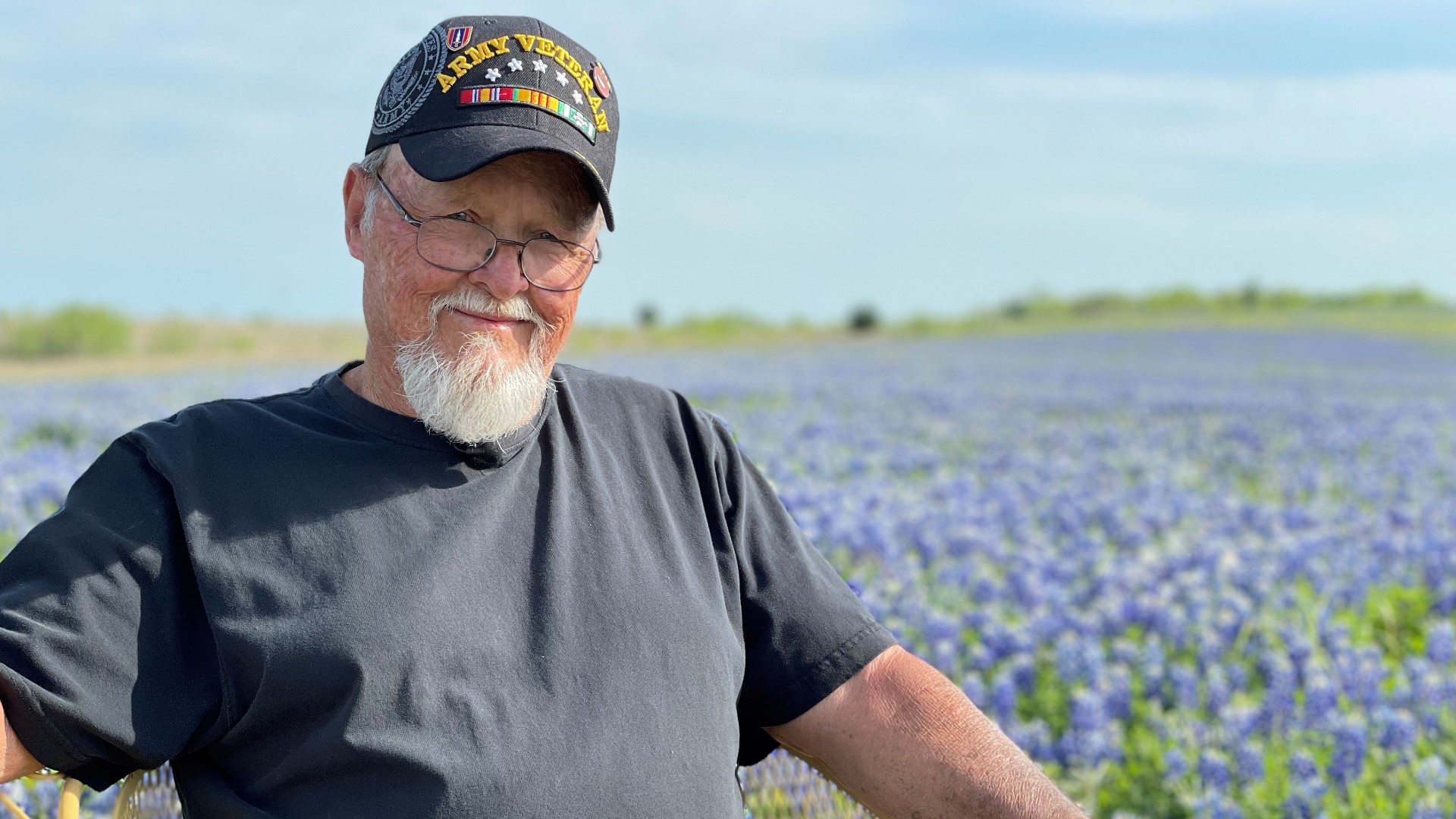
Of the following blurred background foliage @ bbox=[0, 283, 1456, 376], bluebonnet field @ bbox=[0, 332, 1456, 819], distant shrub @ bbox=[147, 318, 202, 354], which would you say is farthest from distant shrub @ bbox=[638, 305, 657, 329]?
bluebonnet field @ bbox=[0, 332, 1456, 819]

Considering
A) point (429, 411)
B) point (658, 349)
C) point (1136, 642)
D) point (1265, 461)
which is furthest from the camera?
point (658, 349)

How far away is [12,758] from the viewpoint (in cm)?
190

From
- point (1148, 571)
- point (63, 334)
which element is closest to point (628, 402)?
point (1148, 571)

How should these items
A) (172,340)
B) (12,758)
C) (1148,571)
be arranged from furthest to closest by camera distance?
(172,340) → (1148,571) → (12,758)

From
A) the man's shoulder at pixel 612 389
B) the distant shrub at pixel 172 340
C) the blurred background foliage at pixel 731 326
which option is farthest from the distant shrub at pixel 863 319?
the man's shoulder at pixel 612 389

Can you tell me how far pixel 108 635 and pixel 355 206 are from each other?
0.84m

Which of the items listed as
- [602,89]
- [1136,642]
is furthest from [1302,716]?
[602,89]

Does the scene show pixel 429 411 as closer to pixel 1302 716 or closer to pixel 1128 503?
pixel 1302 716

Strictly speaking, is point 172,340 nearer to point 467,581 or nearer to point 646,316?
point 646,316

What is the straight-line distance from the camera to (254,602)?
205cm

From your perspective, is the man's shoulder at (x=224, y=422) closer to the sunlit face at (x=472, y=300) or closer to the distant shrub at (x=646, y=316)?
the sunlit face at (x=472, y=300)

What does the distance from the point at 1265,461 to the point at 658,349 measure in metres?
22.5

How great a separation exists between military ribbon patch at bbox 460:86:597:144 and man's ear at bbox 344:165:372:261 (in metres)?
0.27

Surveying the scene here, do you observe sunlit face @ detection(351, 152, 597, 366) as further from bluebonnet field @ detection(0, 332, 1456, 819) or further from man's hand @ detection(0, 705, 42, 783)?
bluebonnet field @ detection(0, 332, 1456, 819)
